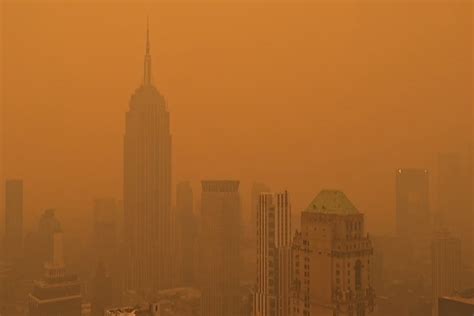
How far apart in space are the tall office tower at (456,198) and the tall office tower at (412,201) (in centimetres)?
14

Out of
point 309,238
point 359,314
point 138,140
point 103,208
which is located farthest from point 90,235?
point 359,314

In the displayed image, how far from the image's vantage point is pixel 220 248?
19.0 ft

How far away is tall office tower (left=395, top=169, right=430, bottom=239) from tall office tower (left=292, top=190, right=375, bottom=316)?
868 millimetres

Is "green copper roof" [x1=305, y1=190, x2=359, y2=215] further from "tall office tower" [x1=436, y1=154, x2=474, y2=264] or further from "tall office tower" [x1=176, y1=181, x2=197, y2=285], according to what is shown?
"tall office tower" [x1=176, y1=181, x2=197, y2=285]

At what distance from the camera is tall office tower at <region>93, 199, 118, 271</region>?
534 cm

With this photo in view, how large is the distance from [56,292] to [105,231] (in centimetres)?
70

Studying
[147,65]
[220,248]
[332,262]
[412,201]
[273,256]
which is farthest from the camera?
[220,248]

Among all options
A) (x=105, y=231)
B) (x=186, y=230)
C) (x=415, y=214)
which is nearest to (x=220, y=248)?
(x=186, y=230)

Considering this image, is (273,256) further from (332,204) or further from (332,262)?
(332,262)

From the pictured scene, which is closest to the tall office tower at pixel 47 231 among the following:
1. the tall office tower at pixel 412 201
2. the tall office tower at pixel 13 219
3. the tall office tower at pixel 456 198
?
the tall office tower at pixel 13 219

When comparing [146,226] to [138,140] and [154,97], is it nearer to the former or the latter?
[138,140]

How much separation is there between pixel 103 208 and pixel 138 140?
93cm

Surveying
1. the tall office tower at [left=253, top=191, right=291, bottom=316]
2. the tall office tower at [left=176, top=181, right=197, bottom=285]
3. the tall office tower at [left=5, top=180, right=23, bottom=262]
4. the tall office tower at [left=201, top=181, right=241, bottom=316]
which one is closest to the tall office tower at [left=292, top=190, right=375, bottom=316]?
the tall office tower at [left=253, top=191, right=291, bottom=316]

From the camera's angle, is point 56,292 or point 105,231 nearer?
point 56,292
